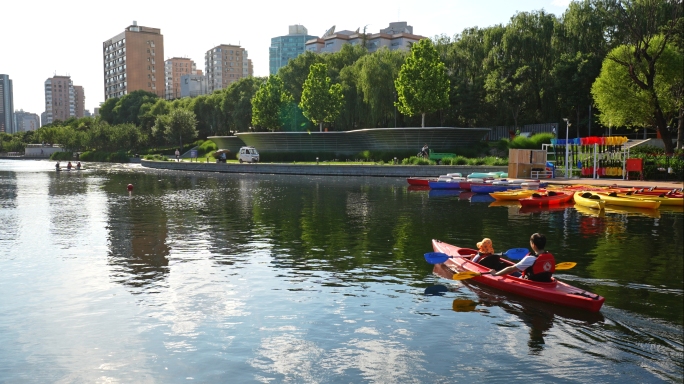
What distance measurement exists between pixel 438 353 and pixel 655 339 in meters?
3.88

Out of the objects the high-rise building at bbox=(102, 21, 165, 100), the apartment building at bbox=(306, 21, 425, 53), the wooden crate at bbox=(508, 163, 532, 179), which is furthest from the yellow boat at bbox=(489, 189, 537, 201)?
the high-rise building at bbox=(102, 21, 165, 100)

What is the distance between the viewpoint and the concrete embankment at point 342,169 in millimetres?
50344

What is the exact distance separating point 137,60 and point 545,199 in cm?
17244

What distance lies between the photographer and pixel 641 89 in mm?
44406

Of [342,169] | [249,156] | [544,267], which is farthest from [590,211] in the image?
[249,156]

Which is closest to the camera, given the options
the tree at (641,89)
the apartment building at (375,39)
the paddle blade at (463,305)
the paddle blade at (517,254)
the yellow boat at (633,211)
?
the paddle blade at (463,305)

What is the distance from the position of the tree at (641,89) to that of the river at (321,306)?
22.4 meters

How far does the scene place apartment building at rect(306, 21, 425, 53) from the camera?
146 metres

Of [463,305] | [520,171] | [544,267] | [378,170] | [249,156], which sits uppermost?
[249,156]

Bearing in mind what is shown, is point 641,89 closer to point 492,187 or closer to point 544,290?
point 492,187

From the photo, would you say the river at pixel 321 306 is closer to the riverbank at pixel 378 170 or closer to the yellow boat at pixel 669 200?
the yellow boat at pixel 669 200

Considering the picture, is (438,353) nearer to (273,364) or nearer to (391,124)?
(273,364)

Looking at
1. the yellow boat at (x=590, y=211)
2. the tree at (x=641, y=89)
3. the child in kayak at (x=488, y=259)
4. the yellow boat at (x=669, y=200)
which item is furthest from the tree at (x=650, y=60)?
the child in kayak at (x=488, y=259)

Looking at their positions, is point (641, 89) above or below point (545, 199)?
above
